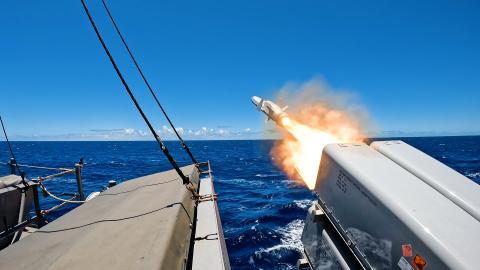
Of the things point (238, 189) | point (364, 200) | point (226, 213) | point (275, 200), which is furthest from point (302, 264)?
point (238, 189)

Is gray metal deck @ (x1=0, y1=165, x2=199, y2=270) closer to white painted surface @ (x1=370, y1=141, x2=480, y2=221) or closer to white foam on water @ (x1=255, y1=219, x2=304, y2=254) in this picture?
white painted surface @ (x1=370, y1=141, x2=480, y2=221)

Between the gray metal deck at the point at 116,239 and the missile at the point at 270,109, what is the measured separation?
7.49 m

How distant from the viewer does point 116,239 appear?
11.2ft

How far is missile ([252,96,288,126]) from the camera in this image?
39.4ft

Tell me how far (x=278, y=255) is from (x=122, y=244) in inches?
347

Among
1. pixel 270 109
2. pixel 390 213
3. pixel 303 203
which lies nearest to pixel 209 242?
pixel 390 213

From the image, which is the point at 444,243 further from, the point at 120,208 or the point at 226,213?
the point at 226,213

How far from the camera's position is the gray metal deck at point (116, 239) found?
291 centimetres

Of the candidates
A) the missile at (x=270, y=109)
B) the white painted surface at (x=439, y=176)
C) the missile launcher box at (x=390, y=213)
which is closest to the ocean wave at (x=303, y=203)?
the missile at (x=270, y=109)

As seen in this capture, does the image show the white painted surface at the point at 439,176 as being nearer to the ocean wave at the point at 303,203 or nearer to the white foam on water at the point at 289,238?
the white foam on water at the point at 289,238

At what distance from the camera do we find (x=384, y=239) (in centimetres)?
371

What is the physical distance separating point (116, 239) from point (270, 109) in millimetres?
10042

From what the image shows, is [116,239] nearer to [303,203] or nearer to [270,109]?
[270,109]

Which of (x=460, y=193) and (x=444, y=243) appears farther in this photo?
(x=460, y=193)
